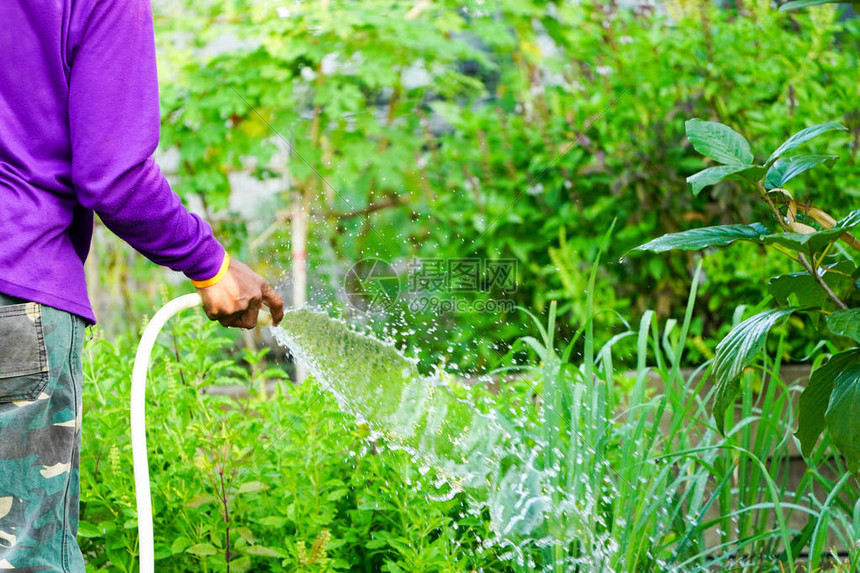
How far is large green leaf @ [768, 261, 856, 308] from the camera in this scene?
4.51 feet

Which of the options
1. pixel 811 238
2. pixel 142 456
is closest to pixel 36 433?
pixel 142 456

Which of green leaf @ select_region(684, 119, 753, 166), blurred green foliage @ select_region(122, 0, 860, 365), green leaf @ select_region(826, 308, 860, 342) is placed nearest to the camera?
green leaf @ select_region(826, 308, 860, 342)

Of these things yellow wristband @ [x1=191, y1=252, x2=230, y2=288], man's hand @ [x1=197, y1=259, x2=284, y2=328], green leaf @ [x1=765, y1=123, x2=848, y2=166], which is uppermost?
green leaf @ [x1=765, y1=123, x2=848, y2=166]

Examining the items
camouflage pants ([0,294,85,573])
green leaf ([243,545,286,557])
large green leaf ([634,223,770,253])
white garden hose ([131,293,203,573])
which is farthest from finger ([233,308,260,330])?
large green leaf ([634,223,770,253])

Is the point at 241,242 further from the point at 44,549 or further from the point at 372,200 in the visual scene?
the point at 44,549

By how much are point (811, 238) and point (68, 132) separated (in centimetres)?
105

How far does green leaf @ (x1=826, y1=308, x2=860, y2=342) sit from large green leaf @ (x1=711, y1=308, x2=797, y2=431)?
0.08 metres

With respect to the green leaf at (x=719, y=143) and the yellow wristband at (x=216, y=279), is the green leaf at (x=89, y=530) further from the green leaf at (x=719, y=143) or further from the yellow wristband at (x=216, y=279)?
the green leaf at (x=719, y=143)

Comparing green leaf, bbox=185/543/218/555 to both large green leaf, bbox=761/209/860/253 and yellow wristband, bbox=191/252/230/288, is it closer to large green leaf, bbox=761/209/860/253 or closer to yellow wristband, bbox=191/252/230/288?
yellow wristband, bbox=191/252/230/288

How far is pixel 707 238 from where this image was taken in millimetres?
1282

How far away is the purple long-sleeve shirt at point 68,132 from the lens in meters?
1.08

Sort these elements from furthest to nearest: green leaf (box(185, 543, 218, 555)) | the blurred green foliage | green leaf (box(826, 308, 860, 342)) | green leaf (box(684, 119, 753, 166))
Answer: the blurred green foliage, green leaf (box(185, 543, 218, 555)), green leaf (box(684, 119, 753, 166)), green leaf (box(826, 308, 860, 342))

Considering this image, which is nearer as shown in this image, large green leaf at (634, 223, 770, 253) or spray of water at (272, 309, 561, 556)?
large green leaf at (634, 223, 770, 253)

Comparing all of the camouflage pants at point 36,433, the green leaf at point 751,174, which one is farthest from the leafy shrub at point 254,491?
the green leaf at point 751,174
